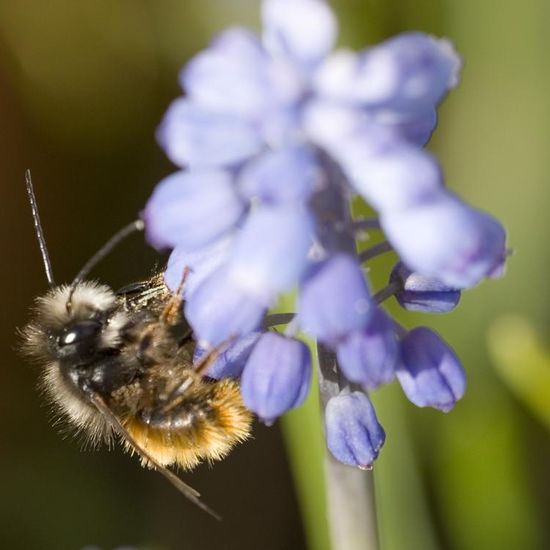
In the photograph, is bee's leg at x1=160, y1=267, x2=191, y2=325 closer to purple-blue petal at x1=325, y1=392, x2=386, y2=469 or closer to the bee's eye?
the bee's eye

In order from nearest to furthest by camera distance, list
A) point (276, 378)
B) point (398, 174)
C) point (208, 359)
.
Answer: point (398, 174) → point (276, 378) → point (208, 359)

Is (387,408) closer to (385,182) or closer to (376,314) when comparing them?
(376,314)

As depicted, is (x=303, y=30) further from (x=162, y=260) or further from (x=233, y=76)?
(x=162, y=260)

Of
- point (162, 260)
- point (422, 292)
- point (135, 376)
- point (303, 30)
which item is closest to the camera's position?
point (303, 30)

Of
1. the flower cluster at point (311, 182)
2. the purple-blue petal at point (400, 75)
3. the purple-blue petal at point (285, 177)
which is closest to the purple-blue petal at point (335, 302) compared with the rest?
the flower cluster at point (311, 182)

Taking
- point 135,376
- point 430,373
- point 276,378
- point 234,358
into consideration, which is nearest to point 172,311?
point 135,376

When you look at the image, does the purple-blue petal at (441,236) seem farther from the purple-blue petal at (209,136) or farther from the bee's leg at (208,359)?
the bee's leg at (208,359)

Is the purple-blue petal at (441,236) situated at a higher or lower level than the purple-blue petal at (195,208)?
lower
